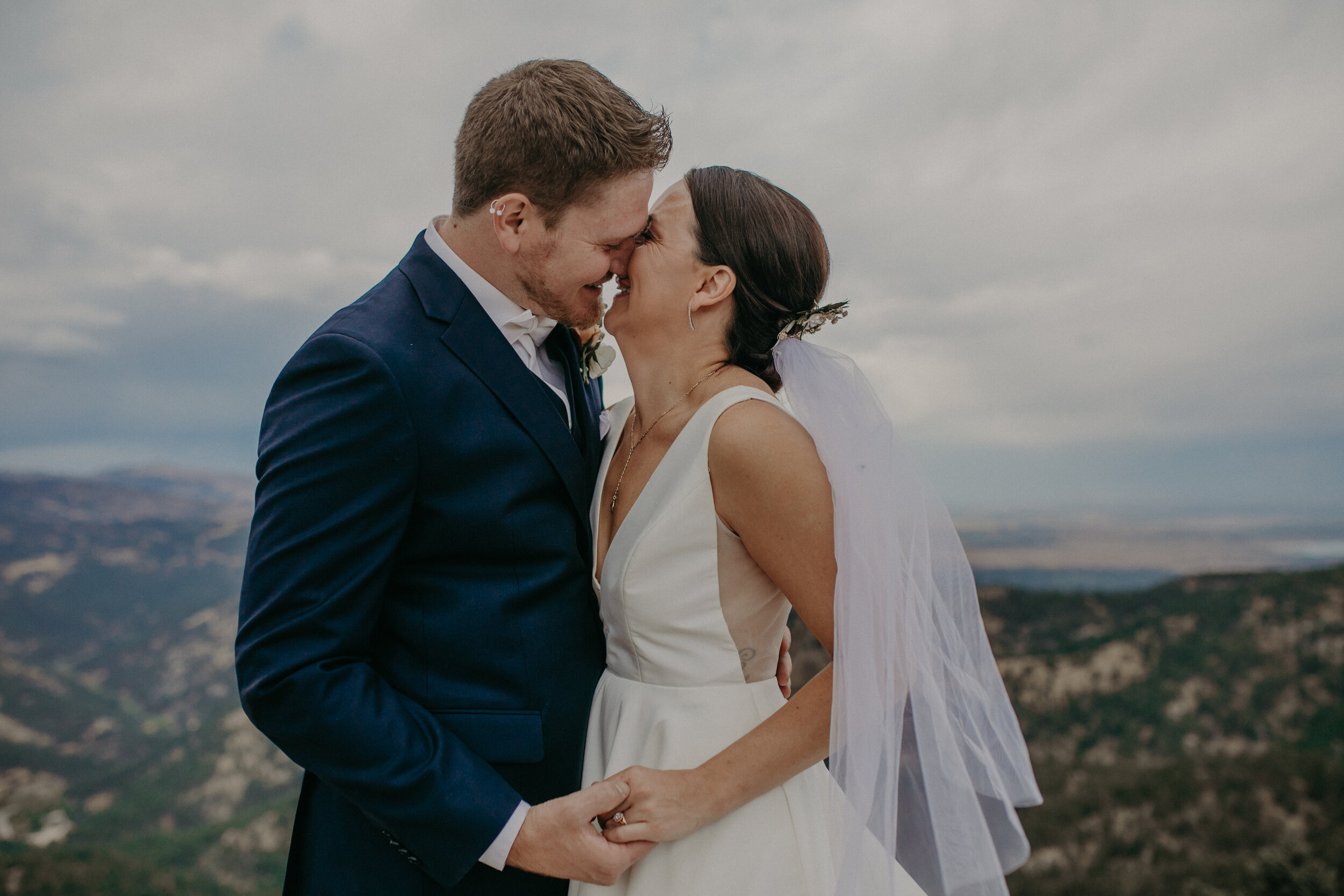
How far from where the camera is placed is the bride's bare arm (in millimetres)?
1677

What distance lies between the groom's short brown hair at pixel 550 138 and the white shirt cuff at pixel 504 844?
1418 millimetres

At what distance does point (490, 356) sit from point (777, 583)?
873mm

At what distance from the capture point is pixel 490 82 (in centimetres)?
202

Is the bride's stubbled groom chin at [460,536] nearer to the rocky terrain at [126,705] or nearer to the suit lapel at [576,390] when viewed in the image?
the suit lapel at [576,390]

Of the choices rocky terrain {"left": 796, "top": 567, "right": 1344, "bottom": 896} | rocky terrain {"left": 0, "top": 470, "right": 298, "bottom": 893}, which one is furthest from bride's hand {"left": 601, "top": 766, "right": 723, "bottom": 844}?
rocky terrain {"left": 0, "top": 470, "right": 298, "bottom": 893}

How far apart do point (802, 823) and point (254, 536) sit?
4.52 ft

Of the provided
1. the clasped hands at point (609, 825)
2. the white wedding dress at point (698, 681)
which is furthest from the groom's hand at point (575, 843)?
the white wedding dress at point (698, 681)

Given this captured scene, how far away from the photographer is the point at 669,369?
2137 mm

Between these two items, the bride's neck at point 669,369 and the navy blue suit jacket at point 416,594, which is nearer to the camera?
the navy blue suit jacket at point 416,594

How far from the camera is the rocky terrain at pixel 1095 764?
6039mm

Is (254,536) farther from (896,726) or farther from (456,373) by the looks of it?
(896,726)

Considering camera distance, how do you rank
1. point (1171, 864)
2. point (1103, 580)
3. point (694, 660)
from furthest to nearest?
point (1103, 580)
point (1171, 864)
point (694, 660)

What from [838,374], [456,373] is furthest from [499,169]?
[838,374]

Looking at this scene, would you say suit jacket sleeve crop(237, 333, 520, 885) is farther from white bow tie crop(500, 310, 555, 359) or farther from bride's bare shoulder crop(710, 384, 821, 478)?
bride's bare shoulder crop(710, 384, 821, 478)
